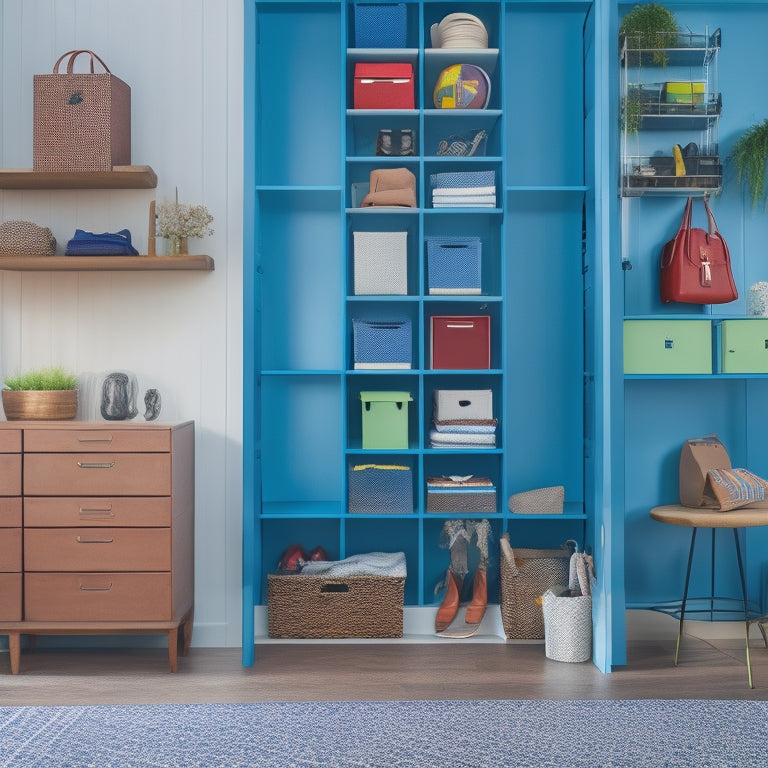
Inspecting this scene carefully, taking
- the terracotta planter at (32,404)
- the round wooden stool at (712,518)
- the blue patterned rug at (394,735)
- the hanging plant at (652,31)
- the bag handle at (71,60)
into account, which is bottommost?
the blue patterned rug at (394,735)

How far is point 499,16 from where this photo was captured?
3730 millimetres

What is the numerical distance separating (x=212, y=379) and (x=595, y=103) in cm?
Answer: 196

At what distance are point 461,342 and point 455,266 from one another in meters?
0.32

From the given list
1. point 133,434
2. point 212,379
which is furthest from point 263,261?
point 133,434

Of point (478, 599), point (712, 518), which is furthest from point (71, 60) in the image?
point (712, 518)

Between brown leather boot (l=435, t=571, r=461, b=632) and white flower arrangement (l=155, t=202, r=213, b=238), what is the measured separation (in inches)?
71.7

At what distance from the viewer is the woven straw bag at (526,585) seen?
3477mm

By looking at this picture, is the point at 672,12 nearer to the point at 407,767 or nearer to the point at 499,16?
the point at 499,16

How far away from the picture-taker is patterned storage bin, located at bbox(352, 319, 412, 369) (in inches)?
141

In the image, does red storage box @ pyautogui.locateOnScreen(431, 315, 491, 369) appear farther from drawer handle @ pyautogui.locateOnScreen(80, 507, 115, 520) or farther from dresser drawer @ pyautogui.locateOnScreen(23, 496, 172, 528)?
drawer handle @ pyautogui.locateOnScreen(80, 507, 115, 520)

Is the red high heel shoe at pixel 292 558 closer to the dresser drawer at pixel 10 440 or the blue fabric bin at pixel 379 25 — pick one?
the dresser drawer at pixel 10 440

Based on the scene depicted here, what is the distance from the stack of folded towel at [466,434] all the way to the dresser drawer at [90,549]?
123 cm

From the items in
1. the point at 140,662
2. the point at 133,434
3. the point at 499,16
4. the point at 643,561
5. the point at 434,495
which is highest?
the point at 499,16

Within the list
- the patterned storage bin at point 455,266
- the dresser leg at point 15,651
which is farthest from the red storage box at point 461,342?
the dresser leg at point 15,651
